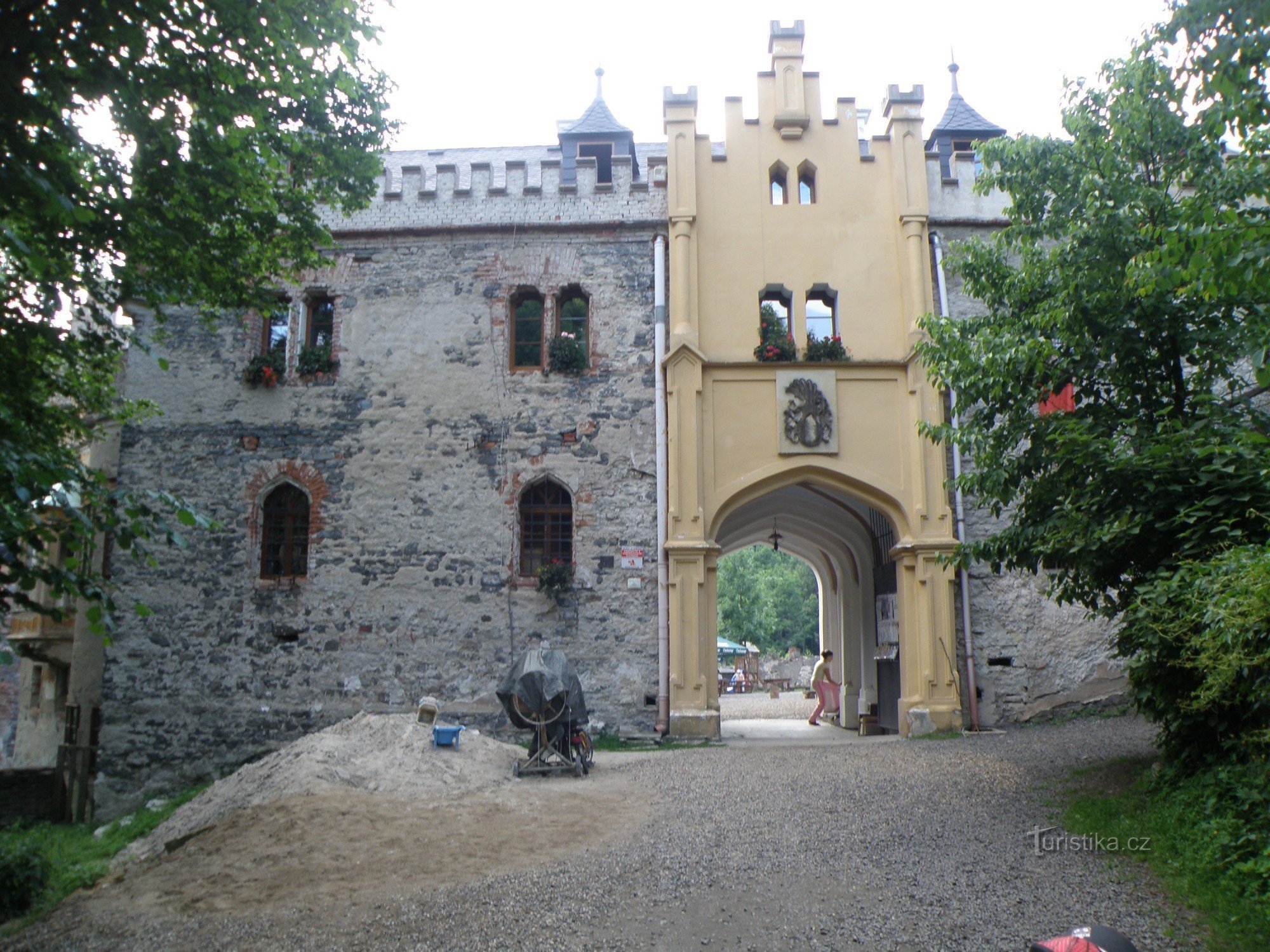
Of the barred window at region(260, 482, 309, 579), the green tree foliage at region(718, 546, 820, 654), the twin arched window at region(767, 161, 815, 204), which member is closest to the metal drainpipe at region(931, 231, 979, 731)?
the twin arched window at region(767, 161, 815, 204)

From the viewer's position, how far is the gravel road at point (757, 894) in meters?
5.30

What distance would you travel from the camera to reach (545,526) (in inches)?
547

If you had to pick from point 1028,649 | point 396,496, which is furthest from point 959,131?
point 396,496

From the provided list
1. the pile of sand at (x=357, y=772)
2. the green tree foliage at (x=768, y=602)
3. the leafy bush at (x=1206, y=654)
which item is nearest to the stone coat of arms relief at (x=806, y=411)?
the pile of sand at (x=357, y=772)

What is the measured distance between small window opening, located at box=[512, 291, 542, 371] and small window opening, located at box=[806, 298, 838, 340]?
4100mm

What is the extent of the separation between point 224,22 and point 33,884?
21.8ft

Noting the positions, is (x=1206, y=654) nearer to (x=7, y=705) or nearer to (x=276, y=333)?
(x=276, y=333)

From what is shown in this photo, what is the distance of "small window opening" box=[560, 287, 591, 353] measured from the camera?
14.5 metres

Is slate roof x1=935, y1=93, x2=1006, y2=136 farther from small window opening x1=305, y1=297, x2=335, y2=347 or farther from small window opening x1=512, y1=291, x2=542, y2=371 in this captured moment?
small window opening x1=305, y1=297, x2=335, y2=347

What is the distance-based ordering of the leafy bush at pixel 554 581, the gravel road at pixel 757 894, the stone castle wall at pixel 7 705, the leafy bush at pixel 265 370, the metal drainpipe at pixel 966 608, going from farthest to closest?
the stone castle wall at pixel 7 705
the leafy bush at pixel 265 370
the leafy bush at pixel 554 581
the metal drainpipe at pixel 966 608
the gravel road at pixel 757 894

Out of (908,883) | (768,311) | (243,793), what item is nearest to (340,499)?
(243,793)

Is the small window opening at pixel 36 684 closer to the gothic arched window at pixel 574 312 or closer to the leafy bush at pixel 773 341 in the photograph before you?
the gothic arched window at pixel 574 312

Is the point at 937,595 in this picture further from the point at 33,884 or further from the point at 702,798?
the point at 33,884

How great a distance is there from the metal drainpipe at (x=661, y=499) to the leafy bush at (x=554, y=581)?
128 centimetres
